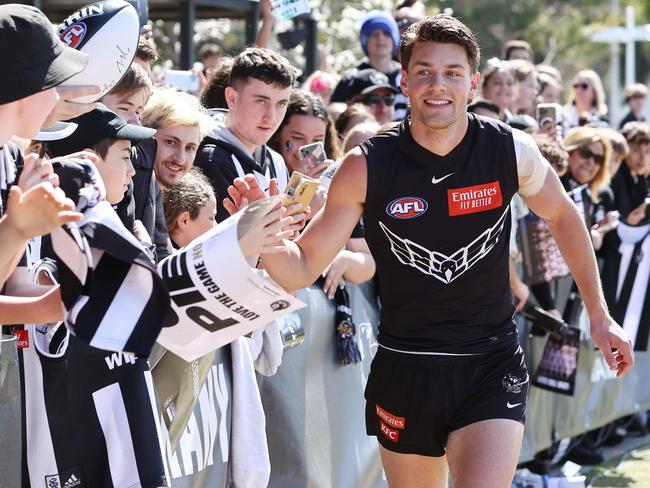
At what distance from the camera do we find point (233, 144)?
5.97 metres

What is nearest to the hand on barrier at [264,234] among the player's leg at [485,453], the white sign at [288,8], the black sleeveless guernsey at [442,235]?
the black sleeveless guernsey at [442,235]

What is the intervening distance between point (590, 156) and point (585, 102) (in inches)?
127

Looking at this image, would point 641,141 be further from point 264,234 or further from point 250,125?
point 264,234

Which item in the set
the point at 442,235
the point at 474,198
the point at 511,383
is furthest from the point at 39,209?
the point at 511,383

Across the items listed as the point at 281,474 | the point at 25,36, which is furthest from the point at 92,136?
the point at 281,474

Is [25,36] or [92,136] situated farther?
[92,136]

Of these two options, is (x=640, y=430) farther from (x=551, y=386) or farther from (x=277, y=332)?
(x=277, y=332)

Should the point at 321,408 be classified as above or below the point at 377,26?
below

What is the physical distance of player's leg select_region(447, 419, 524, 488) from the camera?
4.51m

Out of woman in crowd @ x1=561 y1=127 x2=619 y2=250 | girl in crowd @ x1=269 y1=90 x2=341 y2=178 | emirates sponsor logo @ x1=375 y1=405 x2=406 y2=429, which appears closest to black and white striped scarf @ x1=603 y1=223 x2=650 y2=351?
woman in crowd @ x1=561 y1=127 x2=619 y2=250

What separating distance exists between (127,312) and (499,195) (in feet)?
6.63

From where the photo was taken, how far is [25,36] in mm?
3201

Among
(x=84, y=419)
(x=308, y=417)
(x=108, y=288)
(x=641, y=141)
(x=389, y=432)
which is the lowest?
(x=308, y=417)

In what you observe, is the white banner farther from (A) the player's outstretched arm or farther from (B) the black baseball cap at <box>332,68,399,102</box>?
(B) the black baseball cap at <box>332,68,399,102</box>
